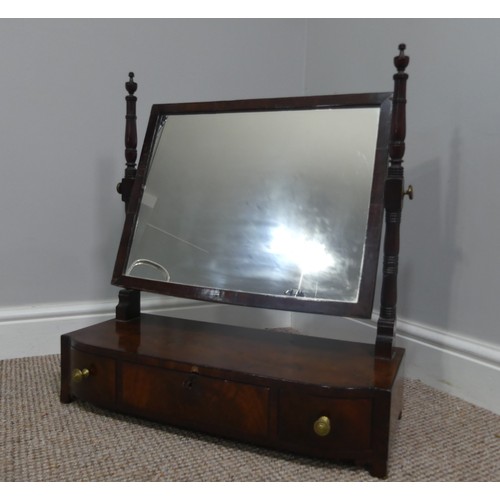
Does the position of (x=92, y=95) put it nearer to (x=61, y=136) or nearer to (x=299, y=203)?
(x=61, y=136)

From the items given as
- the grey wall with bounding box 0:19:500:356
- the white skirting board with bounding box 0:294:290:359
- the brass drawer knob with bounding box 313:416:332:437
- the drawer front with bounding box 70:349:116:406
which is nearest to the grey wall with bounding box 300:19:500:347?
the grey wall with bounding box 0:19:500:356

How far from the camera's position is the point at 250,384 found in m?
0.90

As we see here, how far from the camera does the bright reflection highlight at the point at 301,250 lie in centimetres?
103

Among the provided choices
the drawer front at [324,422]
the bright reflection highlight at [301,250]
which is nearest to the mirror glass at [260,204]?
the bright reflection highlight at [301,250]

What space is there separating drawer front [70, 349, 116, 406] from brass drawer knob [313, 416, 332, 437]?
1.38ft

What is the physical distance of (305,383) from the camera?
0.86 metres

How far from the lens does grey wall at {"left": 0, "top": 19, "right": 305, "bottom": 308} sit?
4.46 feet

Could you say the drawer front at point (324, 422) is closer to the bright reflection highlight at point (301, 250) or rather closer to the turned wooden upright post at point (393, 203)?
the turned wooden upright post at point (393, 203)

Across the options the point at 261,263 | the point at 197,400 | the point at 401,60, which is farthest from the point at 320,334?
the point at 401,60

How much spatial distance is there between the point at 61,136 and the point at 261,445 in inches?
38.7

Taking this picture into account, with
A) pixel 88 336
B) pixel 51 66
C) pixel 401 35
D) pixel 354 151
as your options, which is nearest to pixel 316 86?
pixel 401 35

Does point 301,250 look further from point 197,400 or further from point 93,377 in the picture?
point 93,377

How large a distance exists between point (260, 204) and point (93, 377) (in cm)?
50

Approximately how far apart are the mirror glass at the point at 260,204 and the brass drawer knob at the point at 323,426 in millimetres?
234
